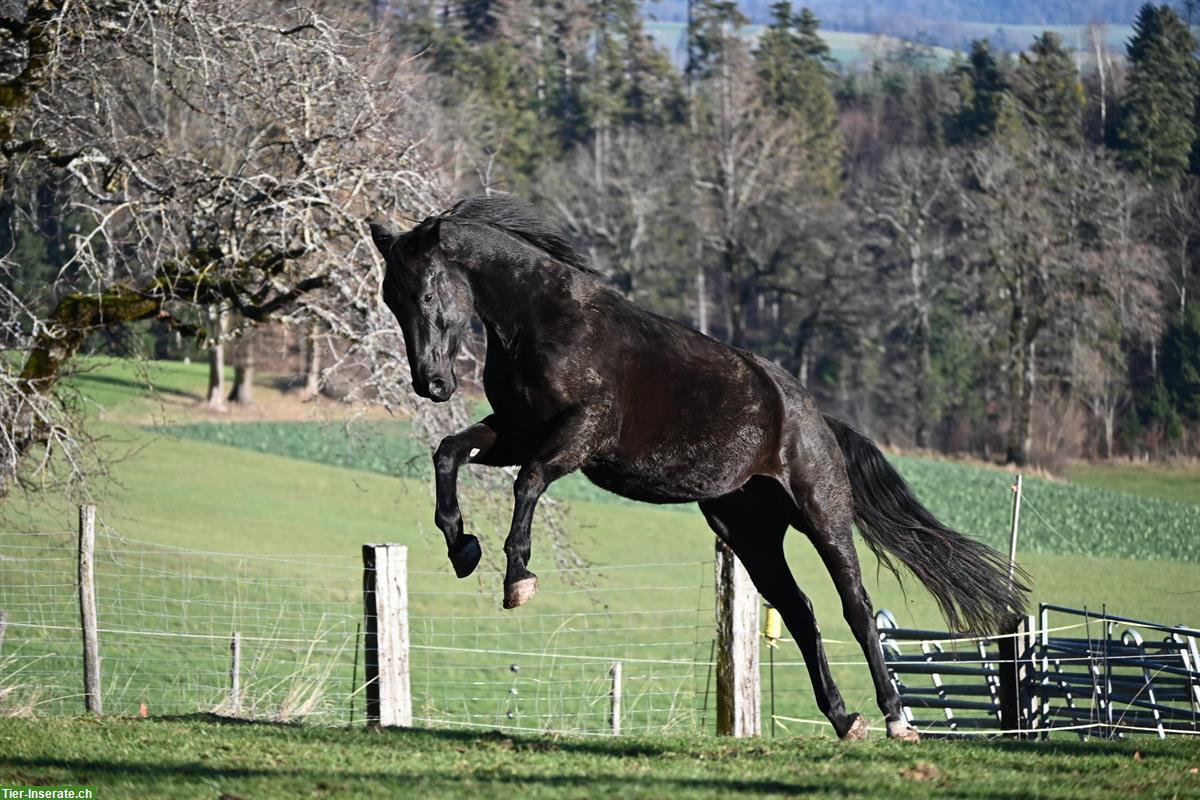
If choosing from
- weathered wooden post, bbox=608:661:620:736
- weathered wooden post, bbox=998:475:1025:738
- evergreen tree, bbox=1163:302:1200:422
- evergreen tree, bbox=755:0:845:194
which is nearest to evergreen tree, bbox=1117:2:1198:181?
evergreen tree, bbox=1163:302:1200:422

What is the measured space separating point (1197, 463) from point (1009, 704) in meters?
15.9

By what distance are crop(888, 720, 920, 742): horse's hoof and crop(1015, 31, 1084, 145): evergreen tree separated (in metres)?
41.9

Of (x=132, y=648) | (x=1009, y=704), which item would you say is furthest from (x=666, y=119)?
(x=1009, y=704)

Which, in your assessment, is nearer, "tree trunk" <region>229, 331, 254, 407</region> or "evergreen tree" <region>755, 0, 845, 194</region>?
"tree trunk" <region>229, 331, 254, 407</region>

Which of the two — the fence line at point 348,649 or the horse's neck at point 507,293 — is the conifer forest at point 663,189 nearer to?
the fence line at point 348,649

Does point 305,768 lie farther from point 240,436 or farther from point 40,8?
point 240,436

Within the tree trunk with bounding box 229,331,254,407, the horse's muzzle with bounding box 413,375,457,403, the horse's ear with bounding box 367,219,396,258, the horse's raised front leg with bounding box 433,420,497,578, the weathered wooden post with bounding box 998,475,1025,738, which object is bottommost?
the tree trunk with bounding box 229,331,254,407

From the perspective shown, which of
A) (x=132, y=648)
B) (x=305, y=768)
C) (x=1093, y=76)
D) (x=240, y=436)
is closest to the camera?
(x=305, y=768)

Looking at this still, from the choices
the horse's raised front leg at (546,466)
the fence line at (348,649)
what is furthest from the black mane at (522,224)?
the fence line at (348,649)

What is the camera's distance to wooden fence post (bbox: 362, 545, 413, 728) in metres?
8.12

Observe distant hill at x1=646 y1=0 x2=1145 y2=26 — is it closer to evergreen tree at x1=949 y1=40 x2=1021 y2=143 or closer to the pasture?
evergreen tree at x1=949 y1=40 x2=1021 y2=143

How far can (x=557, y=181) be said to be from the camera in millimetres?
66500

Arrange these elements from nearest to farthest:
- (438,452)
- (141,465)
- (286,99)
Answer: (438,452) < (286,99) < (141,465)

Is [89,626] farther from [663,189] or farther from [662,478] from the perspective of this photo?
[663,189]
